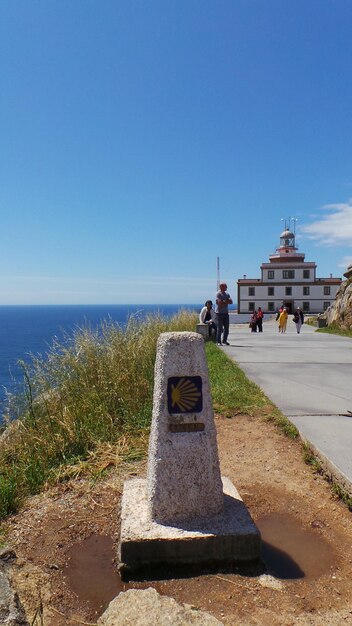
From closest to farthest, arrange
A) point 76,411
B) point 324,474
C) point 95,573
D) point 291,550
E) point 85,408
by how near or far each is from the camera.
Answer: point 95,573 → point 291,550 → point 324,474 → point 76,411 → point 85,408

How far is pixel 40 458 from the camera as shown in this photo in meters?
4.54

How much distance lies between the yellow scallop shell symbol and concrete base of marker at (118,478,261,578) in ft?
2.66

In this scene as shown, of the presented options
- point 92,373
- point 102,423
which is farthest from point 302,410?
point 92,373

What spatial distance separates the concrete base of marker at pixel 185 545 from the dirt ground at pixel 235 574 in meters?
0.11

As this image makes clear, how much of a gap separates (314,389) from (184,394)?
452 cm

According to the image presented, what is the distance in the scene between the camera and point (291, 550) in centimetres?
288

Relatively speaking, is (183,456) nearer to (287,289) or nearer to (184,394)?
(184,394)

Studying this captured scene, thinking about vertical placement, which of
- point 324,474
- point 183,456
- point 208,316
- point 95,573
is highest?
point 208,316

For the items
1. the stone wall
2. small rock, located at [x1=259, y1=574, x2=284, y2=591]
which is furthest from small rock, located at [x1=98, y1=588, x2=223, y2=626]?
the stone wall

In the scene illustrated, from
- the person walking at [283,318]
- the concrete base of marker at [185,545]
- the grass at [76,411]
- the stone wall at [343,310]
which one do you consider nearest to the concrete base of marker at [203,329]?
the grass at [76,411]

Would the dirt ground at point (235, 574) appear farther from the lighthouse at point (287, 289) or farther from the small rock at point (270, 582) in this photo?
the lighthouse at point (287, 289)

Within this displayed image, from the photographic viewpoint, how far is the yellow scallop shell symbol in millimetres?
2896

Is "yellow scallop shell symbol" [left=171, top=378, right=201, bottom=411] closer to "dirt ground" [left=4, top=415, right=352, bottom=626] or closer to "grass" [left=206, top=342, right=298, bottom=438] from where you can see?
"dirt ground" [left=4, top=415, right=352, bottom=626]

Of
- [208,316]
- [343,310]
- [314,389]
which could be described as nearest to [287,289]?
[343,310]
